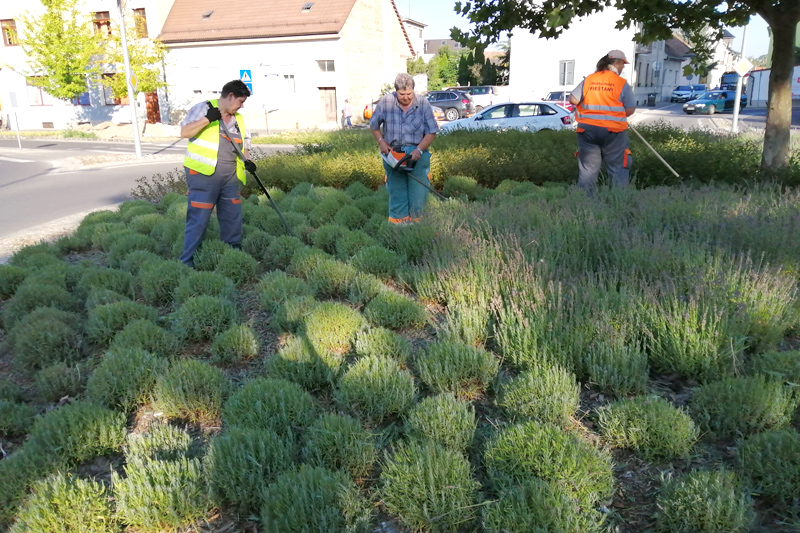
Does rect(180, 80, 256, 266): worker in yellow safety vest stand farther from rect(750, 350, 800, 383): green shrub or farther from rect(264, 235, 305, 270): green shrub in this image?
rect(750, 350, 800, 383): green shrub

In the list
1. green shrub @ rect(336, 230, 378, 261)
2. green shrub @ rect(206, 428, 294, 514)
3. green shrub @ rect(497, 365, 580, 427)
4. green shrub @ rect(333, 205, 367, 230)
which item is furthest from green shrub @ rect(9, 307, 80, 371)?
green shrub @ rect(333, 205, 367, 230)

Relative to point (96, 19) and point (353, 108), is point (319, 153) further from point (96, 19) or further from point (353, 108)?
point (96, 19)

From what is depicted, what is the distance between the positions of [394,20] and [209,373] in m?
46.4

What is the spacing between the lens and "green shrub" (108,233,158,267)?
624cm

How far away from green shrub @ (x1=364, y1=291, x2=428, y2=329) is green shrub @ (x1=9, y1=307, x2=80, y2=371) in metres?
1.89

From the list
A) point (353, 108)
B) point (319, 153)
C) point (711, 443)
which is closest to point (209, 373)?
point (711, 443)

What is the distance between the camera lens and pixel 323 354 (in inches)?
151

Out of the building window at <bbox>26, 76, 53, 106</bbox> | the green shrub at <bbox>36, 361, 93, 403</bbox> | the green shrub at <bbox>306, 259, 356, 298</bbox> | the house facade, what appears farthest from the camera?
the building window at <bbox>26, 76, 53, 106</bbox>

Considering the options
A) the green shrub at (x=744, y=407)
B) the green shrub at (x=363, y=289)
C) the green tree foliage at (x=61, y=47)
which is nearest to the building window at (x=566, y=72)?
the green tree foliage at (x=61, y=47)

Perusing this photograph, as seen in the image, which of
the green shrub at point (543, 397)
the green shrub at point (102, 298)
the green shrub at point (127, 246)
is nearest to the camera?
the green shrub at point (543, 397)

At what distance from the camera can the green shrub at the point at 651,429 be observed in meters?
2.88

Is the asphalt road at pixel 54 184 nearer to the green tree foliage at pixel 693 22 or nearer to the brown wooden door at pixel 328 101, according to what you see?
the green tree foliage at pixel 693 22

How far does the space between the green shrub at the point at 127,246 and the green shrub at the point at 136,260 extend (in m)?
0.24

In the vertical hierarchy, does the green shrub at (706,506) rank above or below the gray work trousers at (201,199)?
below
